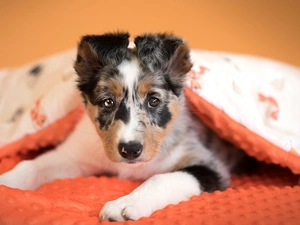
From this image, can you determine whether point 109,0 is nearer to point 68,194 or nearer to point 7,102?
point 7,102

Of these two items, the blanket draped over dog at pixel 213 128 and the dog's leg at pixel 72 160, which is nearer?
the blanket draped over dog at pixel 213 128

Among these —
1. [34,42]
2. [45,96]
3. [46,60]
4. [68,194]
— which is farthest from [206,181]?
[34,42]

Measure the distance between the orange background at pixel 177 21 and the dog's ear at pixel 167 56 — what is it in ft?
6.01

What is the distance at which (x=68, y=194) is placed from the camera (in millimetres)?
2180

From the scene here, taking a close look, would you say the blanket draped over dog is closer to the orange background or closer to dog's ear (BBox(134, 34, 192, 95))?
dog's ear (BBox(134, 34, 192, 95))

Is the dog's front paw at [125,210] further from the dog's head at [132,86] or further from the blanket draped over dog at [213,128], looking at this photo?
the dog's head at [132,86]

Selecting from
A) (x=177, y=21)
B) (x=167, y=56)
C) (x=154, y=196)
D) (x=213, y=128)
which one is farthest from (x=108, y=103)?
(x=177, y=21)

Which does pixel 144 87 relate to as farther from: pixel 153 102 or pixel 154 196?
pixel 154 196

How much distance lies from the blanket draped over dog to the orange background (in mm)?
1091

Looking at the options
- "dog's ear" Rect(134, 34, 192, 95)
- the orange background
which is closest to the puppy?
"dog's ear" Rect(134, 34, 192, 95)

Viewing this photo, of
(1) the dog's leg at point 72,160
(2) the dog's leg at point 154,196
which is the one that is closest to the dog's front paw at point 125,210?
(2) the dog's leg at point 154,196

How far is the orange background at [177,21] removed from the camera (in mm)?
4176

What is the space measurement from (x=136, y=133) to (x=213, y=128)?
0.93 meters

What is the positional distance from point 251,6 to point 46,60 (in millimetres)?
2122
